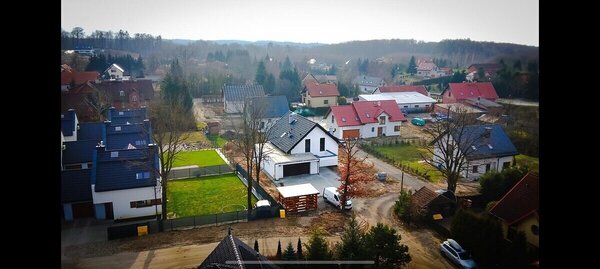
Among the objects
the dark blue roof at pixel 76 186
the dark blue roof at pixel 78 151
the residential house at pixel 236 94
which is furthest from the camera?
the residential house at pixel 236 94

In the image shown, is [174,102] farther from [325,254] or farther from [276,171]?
[325,254]

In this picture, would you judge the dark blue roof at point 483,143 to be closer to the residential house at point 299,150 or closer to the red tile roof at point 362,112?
the residential house at point 299,150

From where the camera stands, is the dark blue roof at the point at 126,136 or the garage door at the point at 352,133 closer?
the dark blue roof at the point at 126,136

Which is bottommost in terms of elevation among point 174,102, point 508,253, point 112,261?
point 112,261

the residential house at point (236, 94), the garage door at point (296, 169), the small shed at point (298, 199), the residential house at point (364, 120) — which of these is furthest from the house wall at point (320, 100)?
the small shed at point (298, 199)

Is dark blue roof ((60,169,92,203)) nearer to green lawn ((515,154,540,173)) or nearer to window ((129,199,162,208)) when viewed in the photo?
window ((129,199,162,208))
